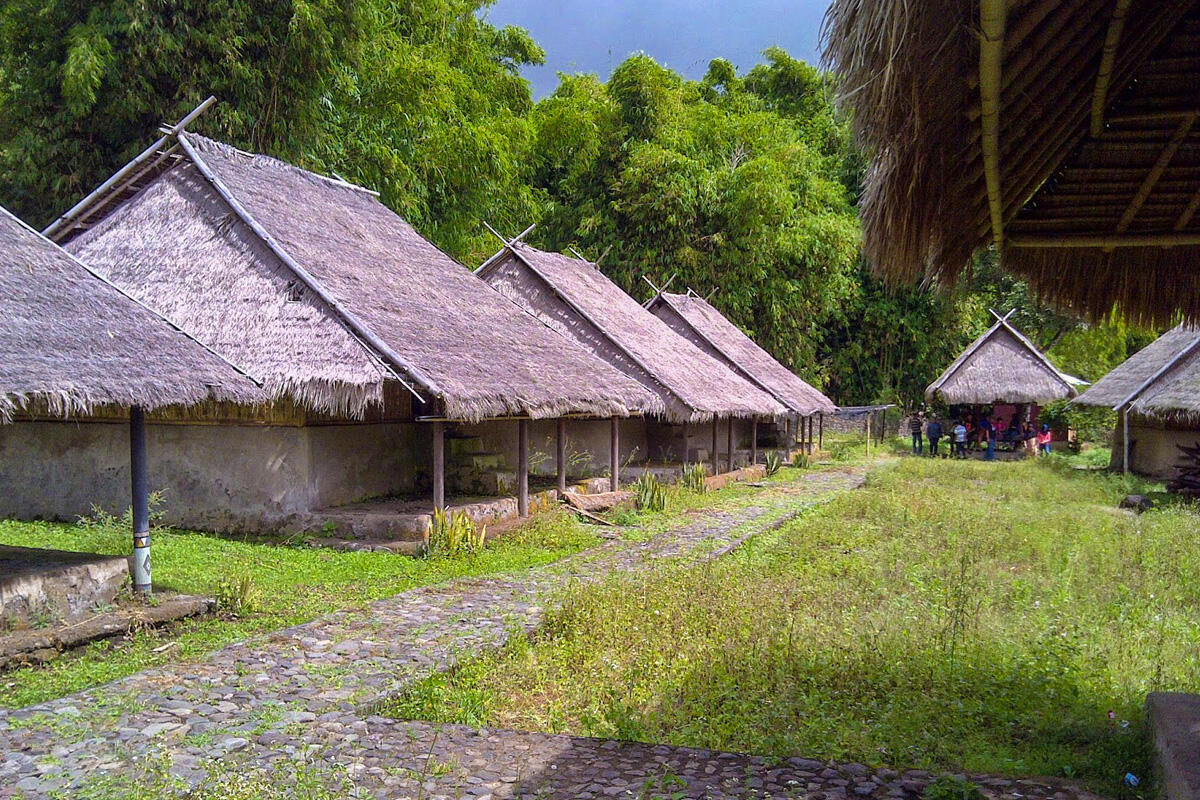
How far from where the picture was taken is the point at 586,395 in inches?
460

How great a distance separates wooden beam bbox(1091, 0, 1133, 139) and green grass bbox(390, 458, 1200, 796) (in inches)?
115

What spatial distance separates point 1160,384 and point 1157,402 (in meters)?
1.12

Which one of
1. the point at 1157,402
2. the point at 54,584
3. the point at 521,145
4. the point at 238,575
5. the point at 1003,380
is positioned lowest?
the point at 238,575

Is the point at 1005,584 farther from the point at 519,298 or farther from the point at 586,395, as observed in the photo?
the point at 519,298

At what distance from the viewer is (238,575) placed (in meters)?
7.81

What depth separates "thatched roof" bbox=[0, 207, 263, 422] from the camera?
19.7ft

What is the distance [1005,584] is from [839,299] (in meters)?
24.8

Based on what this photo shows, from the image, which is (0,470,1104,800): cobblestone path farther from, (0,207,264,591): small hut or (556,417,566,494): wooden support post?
(556,417,566,494): wooden support post

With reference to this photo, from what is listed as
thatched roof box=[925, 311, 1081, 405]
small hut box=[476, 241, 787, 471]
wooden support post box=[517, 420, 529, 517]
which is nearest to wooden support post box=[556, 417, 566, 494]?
wooden support post box=[517, 420, 529, 517]

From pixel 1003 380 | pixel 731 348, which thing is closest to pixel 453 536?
pixel 731 348

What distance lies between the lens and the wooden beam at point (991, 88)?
2.76 m

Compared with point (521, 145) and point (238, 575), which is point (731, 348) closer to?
point (521, 145)

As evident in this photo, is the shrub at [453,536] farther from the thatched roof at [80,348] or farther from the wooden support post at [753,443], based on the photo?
the wooden support post at [753,443]

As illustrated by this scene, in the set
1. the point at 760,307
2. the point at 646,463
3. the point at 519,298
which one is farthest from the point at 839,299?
the point at 519,298
